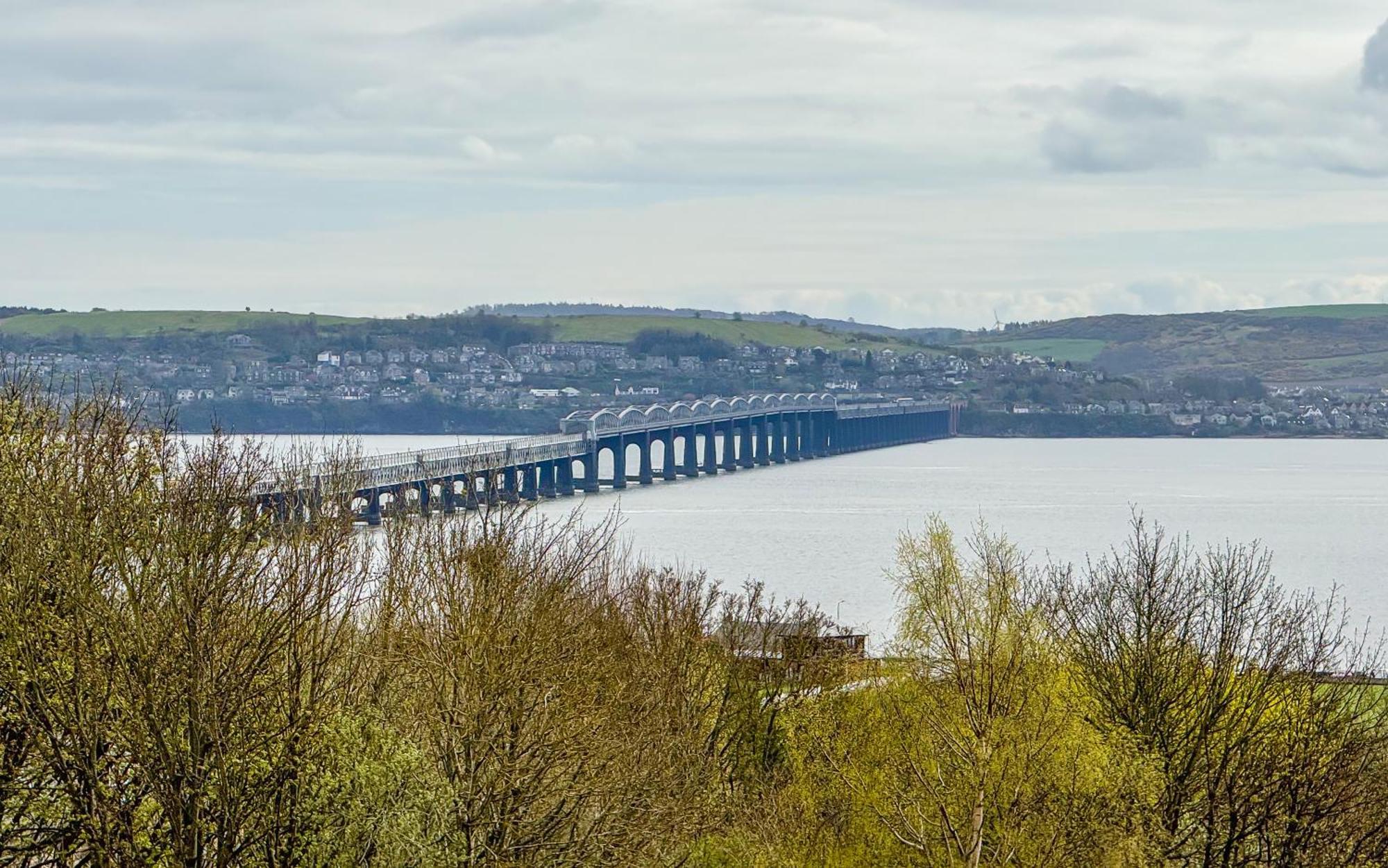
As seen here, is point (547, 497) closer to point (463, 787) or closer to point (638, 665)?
point (638, 665)

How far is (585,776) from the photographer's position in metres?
22.4

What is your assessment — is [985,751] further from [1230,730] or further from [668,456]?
[668,456]

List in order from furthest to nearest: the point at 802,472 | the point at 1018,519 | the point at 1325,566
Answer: the point at 802,472
the point at 1018,519
the point at 1325,566

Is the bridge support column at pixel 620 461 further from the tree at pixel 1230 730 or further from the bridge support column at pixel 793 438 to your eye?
the tree at pixel 1230 730

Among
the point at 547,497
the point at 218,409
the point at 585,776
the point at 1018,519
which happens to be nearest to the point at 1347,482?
the point at 1018,519

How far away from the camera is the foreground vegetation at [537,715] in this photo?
61.5 ft

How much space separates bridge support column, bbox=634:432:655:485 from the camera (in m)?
150

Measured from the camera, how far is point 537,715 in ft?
72.2

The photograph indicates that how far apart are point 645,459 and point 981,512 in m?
60.1

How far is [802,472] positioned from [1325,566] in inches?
3418

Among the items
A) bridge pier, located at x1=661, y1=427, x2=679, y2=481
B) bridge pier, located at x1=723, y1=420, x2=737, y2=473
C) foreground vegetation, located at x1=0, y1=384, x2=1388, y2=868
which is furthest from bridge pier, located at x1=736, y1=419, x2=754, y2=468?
foreground vegetation, located at x1=0, y1=384, x2=1388, y2=868

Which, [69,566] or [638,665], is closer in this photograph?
[69,566]

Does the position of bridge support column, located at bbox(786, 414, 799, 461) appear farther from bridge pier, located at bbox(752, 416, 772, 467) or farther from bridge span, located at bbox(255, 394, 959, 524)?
bridge pier, located at bbox(752, 416, 772, 467)

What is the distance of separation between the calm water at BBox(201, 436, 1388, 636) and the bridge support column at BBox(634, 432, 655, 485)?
4.70 feet
